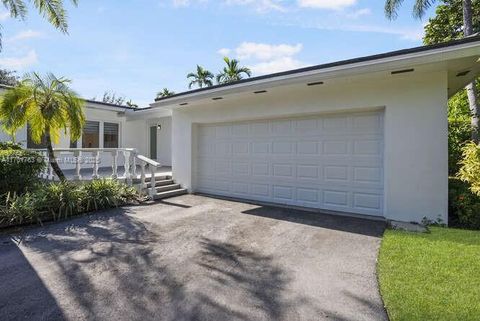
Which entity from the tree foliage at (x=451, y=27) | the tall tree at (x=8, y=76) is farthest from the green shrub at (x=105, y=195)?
the tall tree at (x=8, y=76)

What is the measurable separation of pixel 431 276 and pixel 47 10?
10999mm

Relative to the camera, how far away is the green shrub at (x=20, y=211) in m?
6.09

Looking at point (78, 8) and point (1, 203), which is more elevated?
point (78, 8)

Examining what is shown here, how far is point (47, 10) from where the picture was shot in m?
8.49

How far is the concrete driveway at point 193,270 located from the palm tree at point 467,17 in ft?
20.5

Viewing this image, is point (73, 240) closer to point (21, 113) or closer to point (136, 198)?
point (136, 198)

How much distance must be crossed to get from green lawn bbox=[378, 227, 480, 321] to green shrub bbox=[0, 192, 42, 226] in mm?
6886

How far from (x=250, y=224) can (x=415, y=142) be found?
13.0 feet

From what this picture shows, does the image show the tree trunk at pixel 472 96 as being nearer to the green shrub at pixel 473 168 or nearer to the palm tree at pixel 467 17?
the palm tree at pixel 467 17

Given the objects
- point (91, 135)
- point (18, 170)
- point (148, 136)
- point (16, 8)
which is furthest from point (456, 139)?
point (91, 135)

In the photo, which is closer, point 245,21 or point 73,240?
point 73,240

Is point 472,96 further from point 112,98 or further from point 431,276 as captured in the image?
point 112,98

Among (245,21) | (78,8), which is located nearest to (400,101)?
(245,21)

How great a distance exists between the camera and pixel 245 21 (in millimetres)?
9375
